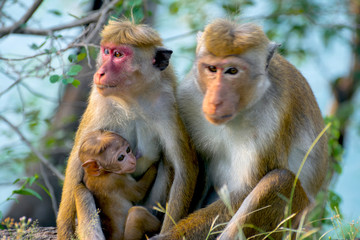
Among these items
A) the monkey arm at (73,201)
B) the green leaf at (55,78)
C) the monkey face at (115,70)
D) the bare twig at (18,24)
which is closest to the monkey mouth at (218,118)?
the monkey face at (115,70)

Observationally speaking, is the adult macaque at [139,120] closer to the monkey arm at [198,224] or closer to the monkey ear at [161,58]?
the monkey ear at [161,58]

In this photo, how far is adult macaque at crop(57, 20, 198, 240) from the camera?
481 centimetres

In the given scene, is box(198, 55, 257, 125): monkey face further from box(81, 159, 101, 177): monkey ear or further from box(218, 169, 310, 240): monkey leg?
box(81, 159, 101, 177): monkey ear

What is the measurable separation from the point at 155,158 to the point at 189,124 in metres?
0.46

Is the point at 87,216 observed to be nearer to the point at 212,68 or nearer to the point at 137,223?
the point at 137,223

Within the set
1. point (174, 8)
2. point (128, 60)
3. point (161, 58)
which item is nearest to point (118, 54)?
point (128, 60)

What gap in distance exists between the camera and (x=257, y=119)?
15.4 feet

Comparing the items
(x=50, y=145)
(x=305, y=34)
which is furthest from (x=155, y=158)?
(x=305, y=34)

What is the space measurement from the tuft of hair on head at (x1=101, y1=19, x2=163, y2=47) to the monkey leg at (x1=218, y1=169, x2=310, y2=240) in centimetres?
160

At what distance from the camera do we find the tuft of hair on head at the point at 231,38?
4.43 m

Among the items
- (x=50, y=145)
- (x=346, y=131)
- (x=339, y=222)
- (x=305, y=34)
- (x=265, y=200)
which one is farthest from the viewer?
(x=346, y=131)

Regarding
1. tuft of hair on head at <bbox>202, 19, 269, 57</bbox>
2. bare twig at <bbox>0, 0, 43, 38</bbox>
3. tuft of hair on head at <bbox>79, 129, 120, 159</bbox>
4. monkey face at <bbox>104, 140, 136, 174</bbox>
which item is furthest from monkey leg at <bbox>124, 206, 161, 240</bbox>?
bare twig at <bbox>0, 0, 43, 38</bbox>

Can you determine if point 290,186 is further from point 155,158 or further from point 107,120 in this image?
point 107,120

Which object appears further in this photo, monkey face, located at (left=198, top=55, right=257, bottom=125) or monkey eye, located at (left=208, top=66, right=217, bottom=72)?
monkey eye, located at (left=208, top=66, right=217, bottom=72)
